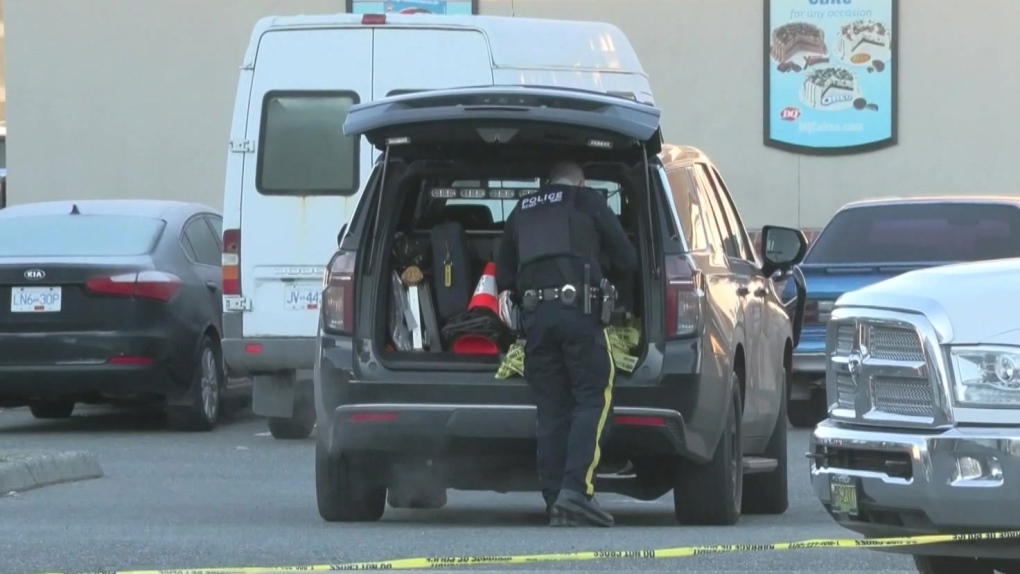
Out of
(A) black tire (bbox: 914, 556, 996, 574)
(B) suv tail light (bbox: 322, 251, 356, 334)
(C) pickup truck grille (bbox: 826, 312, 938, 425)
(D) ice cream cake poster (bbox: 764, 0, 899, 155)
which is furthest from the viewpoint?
(D) ice cream cake poster (bbox: 764, 0, 899, 155)

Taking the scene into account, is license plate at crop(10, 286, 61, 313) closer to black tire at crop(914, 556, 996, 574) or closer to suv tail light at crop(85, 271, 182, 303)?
suv tail light at crop(85, 271, 182, 303)

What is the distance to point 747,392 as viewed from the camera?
31.3 feet

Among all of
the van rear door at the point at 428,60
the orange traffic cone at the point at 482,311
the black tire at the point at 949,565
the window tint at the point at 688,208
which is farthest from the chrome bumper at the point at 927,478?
the van rear door at the point at 428,60

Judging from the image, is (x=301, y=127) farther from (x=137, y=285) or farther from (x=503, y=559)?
(x=503, y=559)

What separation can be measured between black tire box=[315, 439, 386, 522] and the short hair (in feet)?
5.02

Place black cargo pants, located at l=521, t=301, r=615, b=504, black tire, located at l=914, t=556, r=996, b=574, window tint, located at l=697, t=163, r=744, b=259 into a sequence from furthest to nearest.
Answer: window tint, located at l=697, t=163, r=744, b=259, black cargo pants, located at l=521, t=301, r=615, b=504, black tire, located at l=914, t=556, r=996, b=574

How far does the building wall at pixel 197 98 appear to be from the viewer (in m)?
22.3

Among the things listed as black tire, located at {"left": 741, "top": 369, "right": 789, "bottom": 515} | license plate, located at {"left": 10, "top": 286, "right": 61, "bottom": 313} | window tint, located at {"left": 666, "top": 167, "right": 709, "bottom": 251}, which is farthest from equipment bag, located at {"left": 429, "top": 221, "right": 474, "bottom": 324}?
license plate, located at {"left": 10, "top": 286, "right": 61, "bottom": 313}

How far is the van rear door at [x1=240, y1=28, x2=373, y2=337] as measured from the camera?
43.1 feet

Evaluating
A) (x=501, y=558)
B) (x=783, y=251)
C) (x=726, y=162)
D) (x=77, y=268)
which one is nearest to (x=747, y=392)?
(x=783, y=251)

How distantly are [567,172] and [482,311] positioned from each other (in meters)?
0.72

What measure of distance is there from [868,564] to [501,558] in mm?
1460

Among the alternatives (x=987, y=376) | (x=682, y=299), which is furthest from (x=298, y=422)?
(x=987, y=376)

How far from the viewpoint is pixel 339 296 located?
8.78 metres
